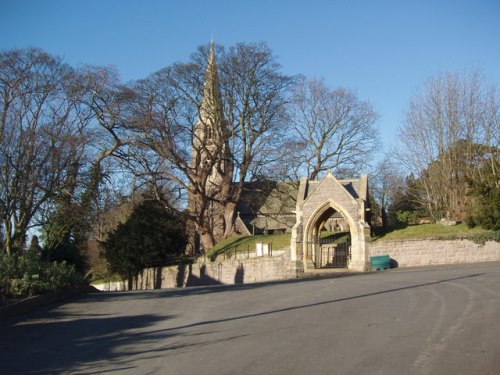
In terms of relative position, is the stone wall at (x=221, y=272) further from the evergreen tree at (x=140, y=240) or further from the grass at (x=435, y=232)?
the grass at (x=435, y=232)

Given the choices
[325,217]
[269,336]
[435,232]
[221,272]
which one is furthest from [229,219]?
[269,336]

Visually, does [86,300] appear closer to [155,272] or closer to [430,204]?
[155,272]

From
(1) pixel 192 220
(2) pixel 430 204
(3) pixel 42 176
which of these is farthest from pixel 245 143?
(3) pixel 42 176

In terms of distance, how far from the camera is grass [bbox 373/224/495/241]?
32.2m

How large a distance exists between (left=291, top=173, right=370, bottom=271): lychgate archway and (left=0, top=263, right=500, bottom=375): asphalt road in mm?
Answer: 18071

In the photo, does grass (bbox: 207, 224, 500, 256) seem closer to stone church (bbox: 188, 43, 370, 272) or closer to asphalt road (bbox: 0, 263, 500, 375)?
stone church (bbox: 188, 43, 370, 272)

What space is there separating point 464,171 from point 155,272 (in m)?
25.3

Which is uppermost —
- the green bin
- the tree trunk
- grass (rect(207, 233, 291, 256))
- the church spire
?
the church spire

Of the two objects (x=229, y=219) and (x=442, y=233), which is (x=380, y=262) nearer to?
(x=442, y=233)

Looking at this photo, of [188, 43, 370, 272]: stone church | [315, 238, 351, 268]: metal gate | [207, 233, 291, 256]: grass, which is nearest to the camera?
[188, 43, 370, 272]: stone church

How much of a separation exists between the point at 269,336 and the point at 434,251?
81.8 feet

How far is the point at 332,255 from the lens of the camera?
3700 cm

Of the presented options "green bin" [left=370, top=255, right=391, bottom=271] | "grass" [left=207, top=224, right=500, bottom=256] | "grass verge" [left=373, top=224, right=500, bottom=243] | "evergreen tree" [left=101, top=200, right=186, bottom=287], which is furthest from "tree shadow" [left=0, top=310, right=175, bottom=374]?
"evergreen tree" [left=101, top=200, right=186, bottom=287]

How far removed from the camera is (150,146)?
3809 cm
